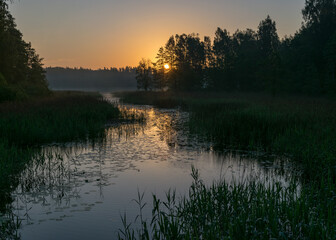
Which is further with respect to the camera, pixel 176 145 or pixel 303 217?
pixel 176 145

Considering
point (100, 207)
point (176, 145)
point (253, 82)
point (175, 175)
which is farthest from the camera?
point (253, 82)

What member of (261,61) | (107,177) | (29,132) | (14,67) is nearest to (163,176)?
(107,177)

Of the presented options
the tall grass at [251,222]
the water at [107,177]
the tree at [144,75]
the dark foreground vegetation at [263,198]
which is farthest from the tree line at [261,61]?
the tall grass at [251,222]

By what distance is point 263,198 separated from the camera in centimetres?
598

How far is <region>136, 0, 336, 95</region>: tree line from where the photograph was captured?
45288 millimetres

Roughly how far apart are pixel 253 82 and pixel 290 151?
5369 cm

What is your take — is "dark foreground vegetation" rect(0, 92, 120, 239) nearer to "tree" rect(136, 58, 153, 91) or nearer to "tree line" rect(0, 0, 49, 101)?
"tree line" rect(0, 0, 49, 101)

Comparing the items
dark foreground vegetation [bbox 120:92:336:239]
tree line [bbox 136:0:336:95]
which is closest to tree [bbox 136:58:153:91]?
tree line [bbox 136:0:336:95]

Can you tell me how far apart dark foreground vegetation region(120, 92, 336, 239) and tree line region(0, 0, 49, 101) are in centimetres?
1805

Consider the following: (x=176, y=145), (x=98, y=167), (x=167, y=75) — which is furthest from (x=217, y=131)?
(x=167, y=75)

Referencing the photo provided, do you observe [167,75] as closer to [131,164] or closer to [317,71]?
[317,71]

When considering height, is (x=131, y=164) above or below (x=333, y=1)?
below

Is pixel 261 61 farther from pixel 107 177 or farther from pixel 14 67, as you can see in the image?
pixel 107 177

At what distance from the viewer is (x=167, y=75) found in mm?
77812
